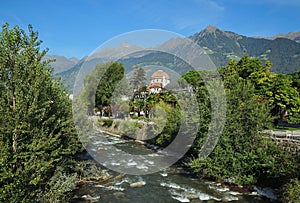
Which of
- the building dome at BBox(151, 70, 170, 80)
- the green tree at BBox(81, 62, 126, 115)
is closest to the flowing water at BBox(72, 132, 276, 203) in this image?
the building dome at BBox(151, 70, 170, 80)

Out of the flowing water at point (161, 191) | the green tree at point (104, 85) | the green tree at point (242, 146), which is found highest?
the green tree at point (104, 85)

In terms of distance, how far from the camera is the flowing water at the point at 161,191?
11625mm

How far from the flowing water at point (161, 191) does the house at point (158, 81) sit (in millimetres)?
18508

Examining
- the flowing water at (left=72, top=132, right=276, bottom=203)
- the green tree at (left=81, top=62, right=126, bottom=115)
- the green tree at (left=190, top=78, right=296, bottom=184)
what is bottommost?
the flowing water at (left=72, top=132, right=276, bottom=203)

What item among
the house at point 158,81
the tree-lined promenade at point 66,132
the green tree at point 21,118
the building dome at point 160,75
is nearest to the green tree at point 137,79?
the house at point 158,81

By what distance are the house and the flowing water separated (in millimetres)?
18508

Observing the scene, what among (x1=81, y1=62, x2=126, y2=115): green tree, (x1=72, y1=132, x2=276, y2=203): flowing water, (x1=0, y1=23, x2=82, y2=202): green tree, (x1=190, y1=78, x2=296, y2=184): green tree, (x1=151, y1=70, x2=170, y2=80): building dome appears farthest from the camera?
(x1=81, y1=62, x2=126, y2=115): green tree

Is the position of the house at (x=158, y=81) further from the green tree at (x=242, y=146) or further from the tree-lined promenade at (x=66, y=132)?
the green tree at (x=242, y=146)

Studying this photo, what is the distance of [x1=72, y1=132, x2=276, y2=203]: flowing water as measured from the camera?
38.1 ft

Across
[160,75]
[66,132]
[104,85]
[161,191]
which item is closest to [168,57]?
[160,75]

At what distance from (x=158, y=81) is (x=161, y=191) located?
2656 centimetres

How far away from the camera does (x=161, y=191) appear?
42.2ft

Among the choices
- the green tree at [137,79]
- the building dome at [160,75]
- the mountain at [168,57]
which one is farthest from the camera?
the green tree at [137,79]

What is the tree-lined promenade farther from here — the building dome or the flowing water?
the building dome
